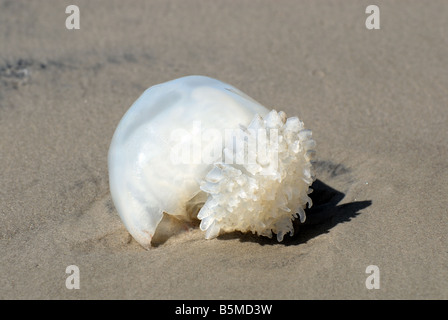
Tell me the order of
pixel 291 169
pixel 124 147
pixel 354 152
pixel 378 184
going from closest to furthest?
pixel 291 169, pixel 124 147, pixel 378 184, pixel 354 152

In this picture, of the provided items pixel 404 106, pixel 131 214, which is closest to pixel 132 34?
pixel 404 106

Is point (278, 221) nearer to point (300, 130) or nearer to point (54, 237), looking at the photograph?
point (300, 130)

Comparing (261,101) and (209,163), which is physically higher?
(261,101)

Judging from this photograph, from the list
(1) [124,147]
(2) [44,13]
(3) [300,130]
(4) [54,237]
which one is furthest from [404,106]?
(2) [44,13]

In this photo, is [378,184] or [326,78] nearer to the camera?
[378,184]

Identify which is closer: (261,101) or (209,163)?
(209,163)

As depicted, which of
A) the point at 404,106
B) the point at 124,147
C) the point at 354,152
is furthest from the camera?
the point at 404,106

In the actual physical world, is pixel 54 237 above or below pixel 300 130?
below

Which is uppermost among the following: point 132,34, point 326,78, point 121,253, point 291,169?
point 132,34
